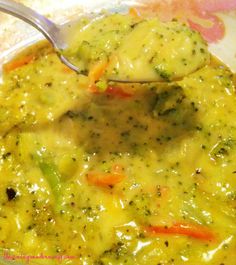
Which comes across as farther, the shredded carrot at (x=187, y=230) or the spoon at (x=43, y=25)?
the spoon at (x=43, y=25)

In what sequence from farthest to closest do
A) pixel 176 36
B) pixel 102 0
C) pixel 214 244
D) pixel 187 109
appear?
pixel 102 0 < pixel 187 109 < pixel 176 36 < pixel 214 244

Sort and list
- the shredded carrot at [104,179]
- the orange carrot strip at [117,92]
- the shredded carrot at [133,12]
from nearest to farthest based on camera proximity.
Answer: the shredded carrot at [104,179], the orange carrot strip at [117,92], the shredded carrot at [133,12]

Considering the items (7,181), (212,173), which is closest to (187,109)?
(212,173)

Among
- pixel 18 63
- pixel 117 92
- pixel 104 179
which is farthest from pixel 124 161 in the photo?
pixel 18 63

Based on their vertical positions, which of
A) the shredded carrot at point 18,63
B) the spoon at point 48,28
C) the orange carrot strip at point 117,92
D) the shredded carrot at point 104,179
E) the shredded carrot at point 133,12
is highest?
the spoon at point 48,28

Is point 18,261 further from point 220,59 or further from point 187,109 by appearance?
point 220,59

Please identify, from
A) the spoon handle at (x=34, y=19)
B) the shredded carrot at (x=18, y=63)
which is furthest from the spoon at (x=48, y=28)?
the shredded carrot at (x=18, y=63)

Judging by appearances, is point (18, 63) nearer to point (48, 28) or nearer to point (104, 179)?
point (48, 28)

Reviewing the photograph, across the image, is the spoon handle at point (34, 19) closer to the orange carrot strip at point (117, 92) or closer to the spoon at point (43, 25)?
the spoon at point (43, 25)
